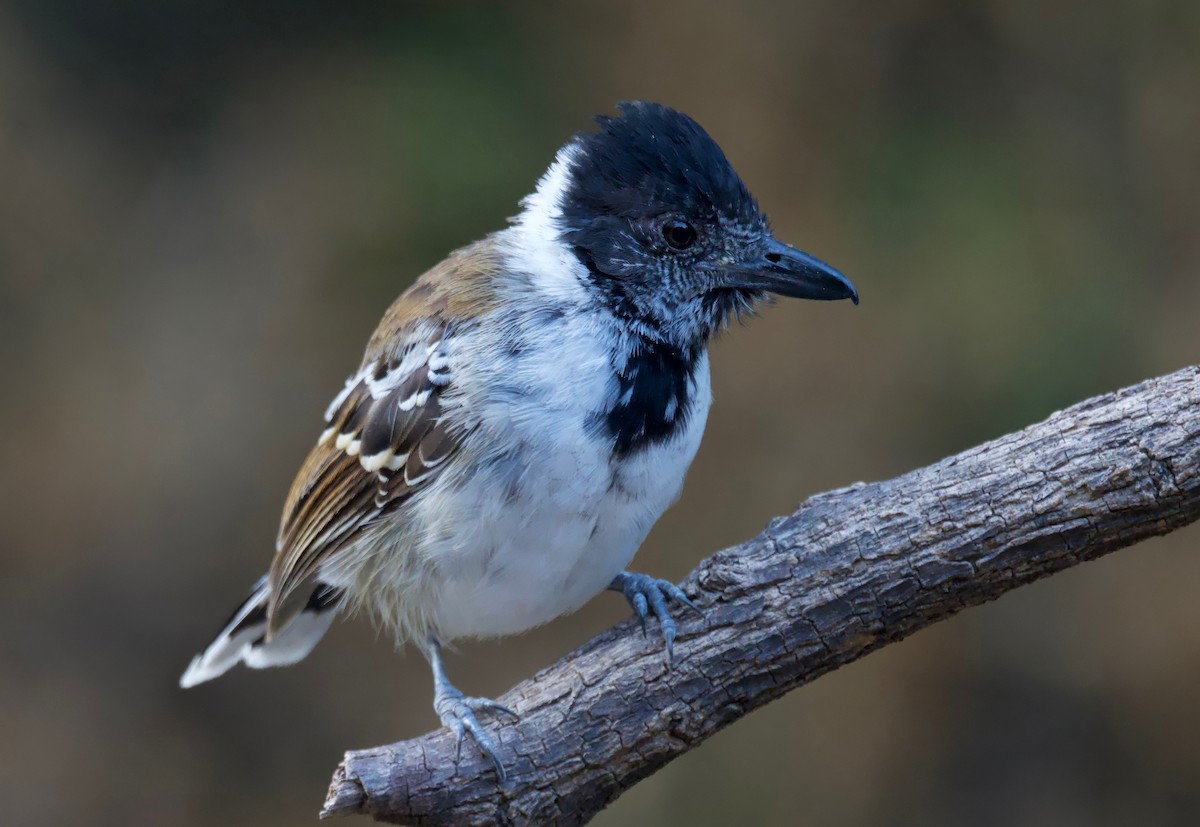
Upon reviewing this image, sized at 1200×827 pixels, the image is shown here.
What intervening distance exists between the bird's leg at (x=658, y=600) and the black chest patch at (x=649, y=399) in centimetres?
36

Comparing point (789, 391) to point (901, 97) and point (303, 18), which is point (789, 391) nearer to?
point (901, 97)

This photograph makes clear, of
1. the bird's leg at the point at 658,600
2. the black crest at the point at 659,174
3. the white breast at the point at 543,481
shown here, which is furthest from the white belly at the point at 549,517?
the black crest at the point at 659,174

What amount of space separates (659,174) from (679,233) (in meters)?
0.17

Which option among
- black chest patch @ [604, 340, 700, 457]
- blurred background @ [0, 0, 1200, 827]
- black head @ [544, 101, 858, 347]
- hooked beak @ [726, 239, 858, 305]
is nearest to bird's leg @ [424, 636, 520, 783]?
black chest patch @ [604, 340, 700, 457]

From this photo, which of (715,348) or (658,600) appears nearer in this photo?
(658,600)

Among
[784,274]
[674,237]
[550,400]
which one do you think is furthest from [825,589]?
[674,237]

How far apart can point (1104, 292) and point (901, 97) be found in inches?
48.2

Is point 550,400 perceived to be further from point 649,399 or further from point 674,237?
point 674,237

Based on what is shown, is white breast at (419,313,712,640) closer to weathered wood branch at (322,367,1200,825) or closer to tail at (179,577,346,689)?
weathered wood branch at (322,367,1200,825)

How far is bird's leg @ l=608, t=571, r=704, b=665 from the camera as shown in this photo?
9.32 ft

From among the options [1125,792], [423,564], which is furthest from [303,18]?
[1125,792]

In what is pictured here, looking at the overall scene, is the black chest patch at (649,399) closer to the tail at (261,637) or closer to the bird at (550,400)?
the bird at (550,400)

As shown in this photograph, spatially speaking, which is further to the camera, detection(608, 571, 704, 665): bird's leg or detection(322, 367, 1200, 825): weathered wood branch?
detection(608, 571, 704, 665): bird's leg

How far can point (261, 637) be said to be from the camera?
12.9 ft
